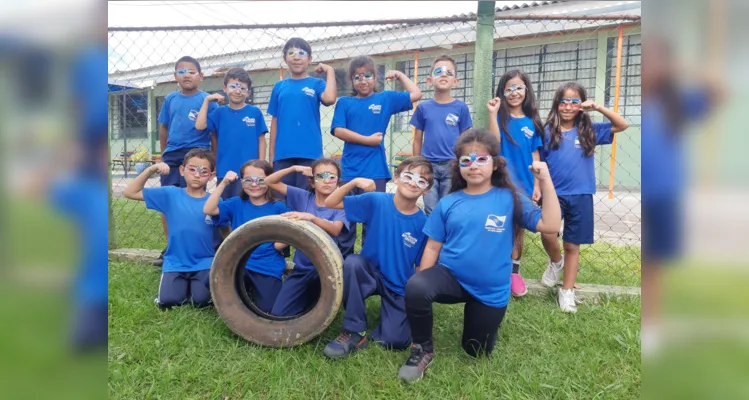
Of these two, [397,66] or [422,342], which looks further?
[397,66]

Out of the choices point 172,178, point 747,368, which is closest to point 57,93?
point 747,368

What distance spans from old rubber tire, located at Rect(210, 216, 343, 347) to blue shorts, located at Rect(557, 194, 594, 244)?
5.88ft

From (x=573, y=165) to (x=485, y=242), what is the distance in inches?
50.6

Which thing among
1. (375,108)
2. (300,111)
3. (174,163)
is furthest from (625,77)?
(174,163)

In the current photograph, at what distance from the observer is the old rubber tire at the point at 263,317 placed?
2.69 metres

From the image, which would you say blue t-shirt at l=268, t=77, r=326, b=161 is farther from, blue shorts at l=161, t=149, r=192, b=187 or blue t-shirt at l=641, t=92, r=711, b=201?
blue t-shirt at l=641, t=92, r=711, b=201

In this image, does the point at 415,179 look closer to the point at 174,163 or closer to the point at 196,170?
the point at 196,170

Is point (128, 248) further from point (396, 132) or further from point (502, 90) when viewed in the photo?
point (396, 132)

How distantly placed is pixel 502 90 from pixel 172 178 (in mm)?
2958

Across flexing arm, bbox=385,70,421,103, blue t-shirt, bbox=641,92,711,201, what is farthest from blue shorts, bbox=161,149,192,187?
blue t-shirt, bbox=641,92,711,201

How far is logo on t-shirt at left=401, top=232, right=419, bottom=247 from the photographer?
2.95 m

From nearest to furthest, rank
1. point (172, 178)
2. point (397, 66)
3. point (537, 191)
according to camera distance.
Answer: point (537, 191)
point (172, 178)
point (397, 66)

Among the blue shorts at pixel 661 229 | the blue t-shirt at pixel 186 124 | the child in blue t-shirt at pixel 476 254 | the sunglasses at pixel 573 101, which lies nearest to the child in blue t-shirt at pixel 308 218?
the child in blue t-shirt at pixel 476 254

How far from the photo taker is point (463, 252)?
8.70ft
